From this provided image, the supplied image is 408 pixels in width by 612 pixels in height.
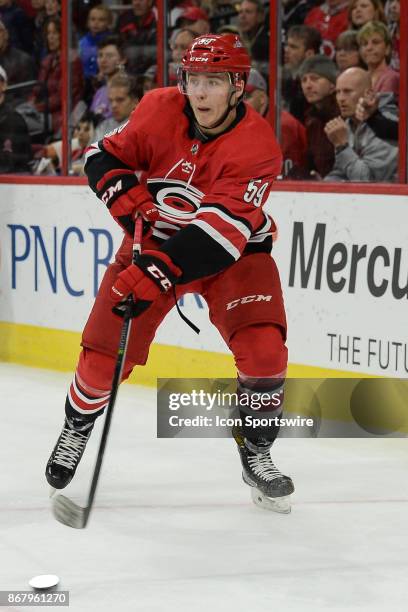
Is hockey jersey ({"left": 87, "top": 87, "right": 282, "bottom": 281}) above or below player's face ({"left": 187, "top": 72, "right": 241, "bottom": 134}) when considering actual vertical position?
below

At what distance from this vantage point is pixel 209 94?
3418mm

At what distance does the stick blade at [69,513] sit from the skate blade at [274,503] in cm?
56

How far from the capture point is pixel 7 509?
358cm

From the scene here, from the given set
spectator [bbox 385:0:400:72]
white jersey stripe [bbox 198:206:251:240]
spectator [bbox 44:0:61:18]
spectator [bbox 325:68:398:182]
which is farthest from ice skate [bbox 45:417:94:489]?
spectator [bbox 44:0:61:18]

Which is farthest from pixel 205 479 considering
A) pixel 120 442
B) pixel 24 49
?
pixel 24 49

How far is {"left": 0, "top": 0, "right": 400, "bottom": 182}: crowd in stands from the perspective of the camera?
16.4 feet

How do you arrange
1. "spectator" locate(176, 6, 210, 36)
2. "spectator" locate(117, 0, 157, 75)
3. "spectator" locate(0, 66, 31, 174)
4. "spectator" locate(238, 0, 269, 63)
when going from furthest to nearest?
"spectator" locate(0, 66, 31, 174) < "spectator" locate(117, 0, 157, 75) < "spectator" locate(176, 6, 210, 36) < "spectator" locate(238, 0, 269, 63)

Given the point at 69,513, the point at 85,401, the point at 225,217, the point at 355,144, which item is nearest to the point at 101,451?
the point at 69,513

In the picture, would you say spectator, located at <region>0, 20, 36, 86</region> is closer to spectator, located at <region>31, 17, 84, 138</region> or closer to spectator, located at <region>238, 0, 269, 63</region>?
spectator, located at <region>31, 17, 84, 138</region>

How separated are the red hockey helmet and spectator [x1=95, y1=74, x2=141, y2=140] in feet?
8.65

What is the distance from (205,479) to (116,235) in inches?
80.2

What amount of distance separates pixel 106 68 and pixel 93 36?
0.18m

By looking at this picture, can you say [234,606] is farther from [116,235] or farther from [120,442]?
[116,235]

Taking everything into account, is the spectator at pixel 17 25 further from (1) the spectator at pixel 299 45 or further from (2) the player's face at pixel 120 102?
(1) the spectator at pixel 299 45
